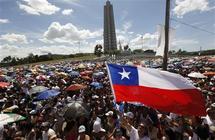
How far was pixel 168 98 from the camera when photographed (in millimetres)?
7453

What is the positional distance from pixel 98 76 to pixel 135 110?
58.2ft

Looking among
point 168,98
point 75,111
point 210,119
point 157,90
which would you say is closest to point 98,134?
point 75,111

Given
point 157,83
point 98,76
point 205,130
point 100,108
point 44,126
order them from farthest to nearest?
point 98,76, point 100,108, point 44,126, point 205,130, point 157,83

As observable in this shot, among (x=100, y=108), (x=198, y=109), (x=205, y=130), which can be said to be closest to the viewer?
(x=198, y=109)

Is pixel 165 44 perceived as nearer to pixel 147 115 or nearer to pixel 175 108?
pixel 147 115

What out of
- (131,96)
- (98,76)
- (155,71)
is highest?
(155,71)

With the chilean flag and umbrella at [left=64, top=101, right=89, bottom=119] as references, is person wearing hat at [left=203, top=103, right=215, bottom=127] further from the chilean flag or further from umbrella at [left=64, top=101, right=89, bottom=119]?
umbrella at [left=64, top=101, right=89, bottom=119]

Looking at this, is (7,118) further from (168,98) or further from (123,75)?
(168,98)

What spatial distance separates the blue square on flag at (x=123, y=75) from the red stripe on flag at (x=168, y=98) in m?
0.19

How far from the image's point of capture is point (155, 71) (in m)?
8.05


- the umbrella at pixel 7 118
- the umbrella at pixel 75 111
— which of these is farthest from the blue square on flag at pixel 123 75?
the umbrella at pixel 7 118

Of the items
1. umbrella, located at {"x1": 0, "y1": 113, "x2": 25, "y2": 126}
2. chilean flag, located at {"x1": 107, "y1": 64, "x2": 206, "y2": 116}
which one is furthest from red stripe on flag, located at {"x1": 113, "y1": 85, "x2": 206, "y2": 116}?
umbrella, located at {"x1": 0, "y1": 113, "x2": 25, "y2": 126}

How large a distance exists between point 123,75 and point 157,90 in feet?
3.44

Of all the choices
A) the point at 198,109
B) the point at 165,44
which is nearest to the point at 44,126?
the point at 198,109
